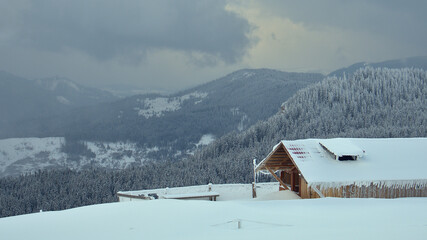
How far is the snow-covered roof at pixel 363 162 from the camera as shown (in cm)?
2155

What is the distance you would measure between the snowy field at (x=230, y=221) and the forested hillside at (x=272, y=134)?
71.6 m

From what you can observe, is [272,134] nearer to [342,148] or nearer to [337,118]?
[337,118]

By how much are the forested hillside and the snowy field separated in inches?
2819

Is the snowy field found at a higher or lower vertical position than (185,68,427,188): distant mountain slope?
lower

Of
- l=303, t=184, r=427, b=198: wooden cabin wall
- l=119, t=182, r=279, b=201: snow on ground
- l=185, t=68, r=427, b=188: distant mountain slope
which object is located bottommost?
l=119, t=182, r=279, b=201: snow on ground

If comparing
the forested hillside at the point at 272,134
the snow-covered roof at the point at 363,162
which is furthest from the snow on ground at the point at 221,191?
the forested hillside at the point at 272,134

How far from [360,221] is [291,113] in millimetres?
142099

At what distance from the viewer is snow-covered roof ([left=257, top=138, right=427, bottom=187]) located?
70.7 feet

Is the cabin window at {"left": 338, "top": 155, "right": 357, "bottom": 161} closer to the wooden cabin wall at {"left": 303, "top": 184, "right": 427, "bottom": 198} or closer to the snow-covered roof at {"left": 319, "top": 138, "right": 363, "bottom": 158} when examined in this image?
the snow-covered roof at {"left": 319, "top": 138, "right": 363, "bottom": 158}

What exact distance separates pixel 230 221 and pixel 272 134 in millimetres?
123671

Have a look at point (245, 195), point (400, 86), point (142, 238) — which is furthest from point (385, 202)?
point (400, 86)

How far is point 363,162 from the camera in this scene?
2291cm

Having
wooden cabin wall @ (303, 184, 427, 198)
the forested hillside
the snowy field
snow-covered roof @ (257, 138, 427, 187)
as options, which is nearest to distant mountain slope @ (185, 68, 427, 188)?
the forested hillside

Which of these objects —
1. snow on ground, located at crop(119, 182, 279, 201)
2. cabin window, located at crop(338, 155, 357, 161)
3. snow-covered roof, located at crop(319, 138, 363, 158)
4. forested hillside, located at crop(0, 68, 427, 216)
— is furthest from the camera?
forested hillside, located at crop(0, 68, 427, 216)
